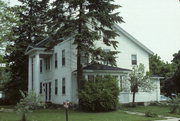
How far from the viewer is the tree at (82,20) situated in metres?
25.7

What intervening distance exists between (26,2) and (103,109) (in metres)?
25.8

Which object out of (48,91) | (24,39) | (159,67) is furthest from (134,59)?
(159,67)

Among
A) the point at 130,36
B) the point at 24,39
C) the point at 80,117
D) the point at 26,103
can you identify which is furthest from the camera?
the point at 24,39

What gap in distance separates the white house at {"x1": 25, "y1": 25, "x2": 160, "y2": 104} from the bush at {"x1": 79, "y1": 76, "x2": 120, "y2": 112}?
87.9 inches

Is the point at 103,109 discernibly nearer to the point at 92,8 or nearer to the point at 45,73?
the point at 92,8

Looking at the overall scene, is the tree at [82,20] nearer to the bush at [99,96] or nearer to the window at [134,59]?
the bush at [99,96]

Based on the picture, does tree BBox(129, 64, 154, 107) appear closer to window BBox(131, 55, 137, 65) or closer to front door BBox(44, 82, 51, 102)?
window BBox(131, 55, 137, 65)

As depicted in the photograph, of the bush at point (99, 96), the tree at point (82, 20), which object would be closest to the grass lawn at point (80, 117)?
the bush at point (99, 96)

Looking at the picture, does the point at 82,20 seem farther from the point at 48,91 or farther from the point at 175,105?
the point at 48,91

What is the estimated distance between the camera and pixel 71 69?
99.6ft

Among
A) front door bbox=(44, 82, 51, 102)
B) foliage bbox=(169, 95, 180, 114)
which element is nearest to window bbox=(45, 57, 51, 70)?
front door bbox=(44, 82, 51, 102)

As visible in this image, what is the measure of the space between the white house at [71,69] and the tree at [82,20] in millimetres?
2469

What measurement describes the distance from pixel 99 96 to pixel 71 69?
580 cm

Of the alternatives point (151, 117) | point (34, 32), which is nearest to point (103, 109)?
point (151, 117)
